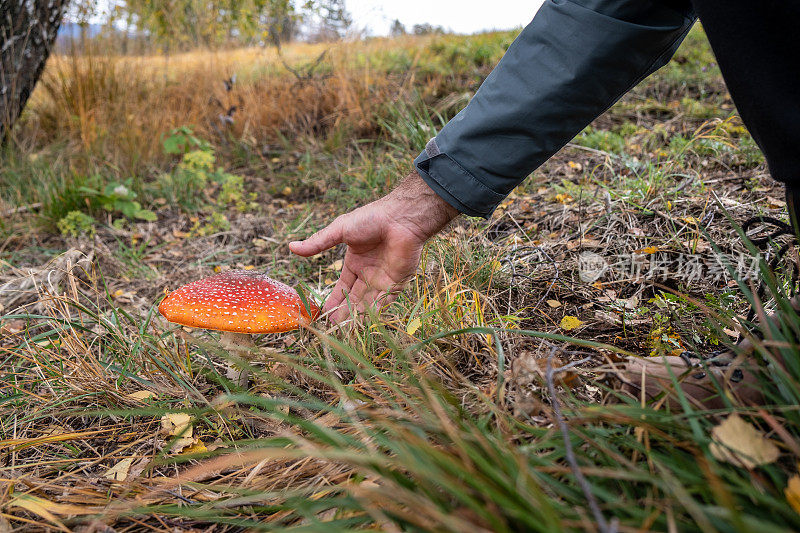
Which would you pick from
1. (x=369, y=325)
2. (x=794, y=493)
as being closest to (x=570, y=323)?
(x=369, y=325)

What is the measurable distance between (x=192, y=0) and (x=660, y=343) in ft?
19.1

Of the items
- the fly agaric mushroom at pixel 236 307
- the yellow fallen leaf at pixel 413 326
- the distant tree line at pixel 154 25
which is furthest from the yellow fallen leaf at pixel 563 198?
the distant tree line at pixel 154 25

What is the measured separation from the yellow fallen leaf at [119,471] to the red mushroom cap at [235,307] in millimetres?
395

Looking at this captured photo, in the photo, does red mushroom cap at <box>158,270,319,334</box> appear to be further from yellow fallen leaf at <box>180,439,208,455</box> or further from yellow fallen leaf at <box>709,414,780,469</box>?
yellow fallen leaf at <box>709,414,780,469</box>

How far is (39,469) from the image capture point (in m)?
1.34

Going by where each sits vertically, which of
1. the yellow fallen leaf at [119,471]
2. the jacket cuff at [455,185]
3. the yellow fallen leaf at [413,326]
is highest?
the jacket cuff at [455,185]

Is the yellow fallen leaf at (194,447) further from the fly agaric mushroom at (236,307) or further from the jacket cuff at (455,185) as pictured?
the jacket cuff at (455,185)

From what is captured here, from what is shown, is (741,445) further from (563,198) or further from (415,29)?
(415,29)

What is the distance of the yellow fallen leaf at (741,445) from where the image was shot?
749 mm

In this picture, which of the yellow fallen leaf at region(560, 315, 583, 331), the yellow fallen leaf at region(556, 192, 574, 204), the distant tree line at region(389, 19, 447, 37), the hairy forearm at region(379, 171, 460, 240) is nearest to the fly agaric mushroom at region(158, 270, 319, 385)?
the hairy forearm at region(379, 171, 460, 240)

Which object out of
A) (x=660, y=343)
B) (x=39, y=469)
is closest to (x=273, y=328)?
(x=39, y=469)

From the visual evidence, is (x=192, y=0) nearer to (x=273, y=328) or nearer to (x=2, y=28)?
(x=2, y=28)

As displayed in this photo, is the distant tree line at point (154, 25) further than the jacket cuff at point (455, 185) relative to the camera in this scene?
Yes

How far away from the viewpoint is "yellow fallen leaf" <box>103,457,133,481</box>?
1272mm
